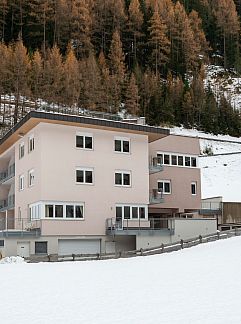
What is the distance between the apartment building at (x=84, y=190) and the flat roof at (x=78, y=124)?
0.06 m

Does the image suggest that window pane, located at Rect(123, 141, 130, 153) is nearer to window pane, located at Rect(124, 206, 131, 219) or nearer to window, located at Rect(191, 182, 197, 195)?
window pane, located at Rect(124, 206, 131, 219)

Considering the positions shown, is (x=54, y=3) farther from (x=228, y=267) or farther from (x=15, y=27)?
(x=228, y=267)

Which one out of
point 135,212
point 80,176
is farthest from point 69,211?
point 135,212

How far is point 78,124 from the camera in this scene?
34.4 meters

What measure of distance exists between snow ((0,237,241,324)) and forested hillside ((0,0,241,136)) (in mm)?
48411

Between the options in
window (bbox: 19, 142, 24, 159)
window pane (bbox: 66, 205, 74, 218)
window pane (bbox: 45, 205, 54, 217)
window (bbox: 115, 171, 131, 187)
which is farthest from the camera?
window (bbox: 19, 142, 24, 159)

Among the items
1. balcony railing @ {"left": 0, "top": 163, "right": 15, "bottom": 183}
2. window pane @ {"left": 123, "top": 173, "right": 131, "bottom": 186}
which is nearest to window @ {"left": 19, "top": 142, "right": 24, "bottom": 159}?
balcony railing @ {"left": 0, "top": 163, "right": 15, "bottom": 183}

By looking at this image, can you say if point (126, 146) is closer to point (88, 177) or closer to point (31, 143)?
point (88, 177)

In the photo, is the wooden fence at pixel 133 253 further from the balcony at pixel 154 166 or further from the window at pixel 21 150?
the window at pixel 21 150

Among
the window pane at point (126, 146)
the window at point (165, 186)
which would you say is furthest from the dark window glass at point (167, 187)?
the window pane at point (126, 146)

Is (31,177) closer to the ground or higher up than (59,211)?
higher up

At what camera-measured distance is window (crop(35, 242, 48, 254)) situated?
3241 centimetres

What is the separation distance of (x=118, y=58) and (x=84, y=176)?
206ft

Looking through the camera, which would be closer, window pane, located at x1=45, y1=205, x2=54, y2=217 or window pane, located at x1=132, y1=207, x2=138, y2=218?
window pane, located at x1=45, y1=205, x2=54, y2=217
